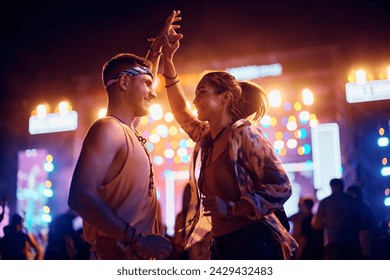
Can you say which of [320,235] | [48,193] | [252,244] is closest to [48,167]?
[48,193]

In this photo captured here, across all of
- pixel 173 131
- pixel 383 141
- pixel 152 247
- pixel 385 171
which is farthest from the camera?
pixel 173 131

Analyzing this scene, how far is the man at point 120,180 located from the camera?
2309 millimetres

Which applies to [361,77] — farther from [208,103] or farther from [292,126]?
[208,103]

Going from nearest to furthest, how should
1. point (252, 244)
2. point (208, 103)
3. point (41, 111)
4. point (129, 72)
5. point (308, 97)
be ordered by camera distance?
point (252, 244)
point (129, 72)
point (208, 103)
point (308, 97)
point (41, 111)

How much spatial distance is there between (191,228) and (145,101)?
0.76 meters

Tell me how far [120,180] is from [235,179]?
60cm

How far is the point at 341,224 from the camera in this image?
561cm

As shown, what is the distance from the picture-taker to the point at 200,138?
3.11 meters

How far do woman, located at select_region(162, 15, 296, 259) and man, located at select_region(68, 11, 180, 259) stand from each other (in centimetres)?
31

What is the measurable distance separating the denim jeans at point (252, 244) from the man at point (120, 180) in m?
0.39

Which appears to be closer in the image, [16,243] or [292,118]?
[16,243]

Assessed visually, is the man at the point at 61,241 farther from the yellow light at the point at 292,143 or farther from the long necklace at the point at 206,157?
the yellow light at the point at 292,143

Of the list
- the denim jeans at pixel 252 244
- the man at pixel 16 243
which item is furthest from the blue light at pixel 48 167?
the denim jeans at pixel 252 244

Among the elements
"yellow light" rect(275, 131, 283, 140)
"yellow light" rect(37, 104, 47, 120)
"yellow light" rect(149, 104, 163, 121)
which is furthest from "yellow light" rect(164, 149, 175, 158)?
"yellow light" rect(37, 104, 47, 120)
